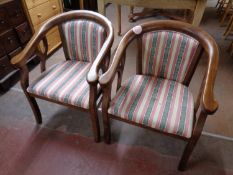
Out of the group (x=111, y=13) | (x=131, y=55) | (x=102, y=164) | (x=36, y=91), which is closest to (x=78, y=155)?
(x=102, y=164)

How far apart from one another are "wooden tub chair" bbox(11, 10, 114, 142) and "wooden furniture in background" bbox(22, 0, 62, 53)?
0.78 meters

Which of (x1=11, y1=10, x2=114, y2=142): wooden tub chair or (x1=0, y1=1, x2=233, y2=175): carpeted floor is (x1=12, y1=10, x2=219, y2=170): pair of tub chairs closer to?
(x1=11, y1=10, x2=114, y2=142): wooden tub chair

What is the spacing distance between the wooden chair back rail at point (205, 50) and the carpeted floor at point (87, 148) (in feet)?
1.98

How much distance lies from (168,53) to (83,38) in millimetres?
635

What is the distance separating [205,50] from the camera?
99 cm

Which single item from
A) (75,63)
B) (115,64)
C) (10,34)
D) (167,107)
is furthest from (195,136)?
(10,34)

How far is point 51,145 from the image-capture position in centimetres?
133

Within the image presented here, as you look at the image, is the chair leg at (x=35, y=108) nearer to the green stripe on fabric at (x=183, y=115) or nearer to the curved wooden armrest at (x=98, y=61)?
the curved wooden armrest at (x=98, y=61)

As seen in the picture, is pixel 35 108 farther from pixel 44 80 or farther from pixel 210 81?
pixel 210 81

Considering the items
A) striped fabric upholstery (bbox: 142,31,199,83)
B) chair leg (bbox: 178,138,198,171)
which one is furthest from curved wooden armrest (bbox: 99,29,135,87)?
chair leg (bbox: 178,138,198,171)

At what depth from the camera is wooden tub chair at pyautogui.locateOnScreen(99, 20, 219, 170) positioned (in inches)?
36.7

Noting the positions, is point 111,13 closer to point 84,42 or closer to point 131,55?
point 131,55

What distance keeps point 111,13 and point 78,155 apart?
2943mm

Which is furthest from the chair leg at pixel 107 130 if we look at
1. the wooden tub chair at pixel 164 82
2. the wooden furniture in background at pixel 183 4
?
the wooden furniture in background at pixel 183 4
